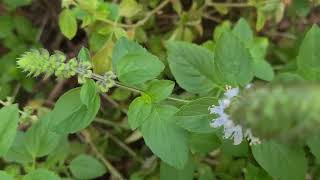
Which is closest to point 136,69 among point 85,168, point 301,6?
point 85,168

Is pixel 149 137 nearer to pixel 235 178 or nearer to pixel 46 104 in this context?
pixel 235 178

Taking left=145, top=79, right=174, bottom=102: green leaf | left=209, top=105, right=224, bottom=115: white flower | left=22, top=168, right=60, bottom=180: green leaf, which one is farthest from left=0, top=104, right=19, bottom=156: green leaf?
left=209, top=105, right=224, bottom=115: white flower

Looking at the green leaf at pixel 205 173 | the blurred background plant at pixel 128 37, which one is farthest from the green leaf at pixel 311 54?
the green leaf at pixel 205 173

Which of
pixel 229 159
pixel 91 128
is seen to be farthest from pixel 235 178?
pixel 91 128

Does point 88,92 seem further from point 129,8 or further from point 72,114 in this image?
point 129,8

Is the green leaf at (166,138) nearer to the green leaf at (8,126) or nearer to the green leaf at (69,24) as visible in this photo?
the green leaf at (8,126)
